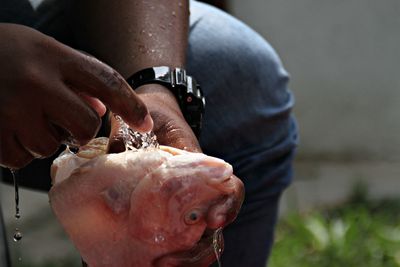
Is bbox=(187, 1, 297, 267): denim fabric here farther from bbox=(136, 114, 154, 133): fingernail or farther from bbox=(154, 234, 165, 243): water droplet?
bbox=(154, 234, 165, 243): water droplet

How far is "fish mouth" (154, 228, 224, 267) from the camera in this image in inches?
58.3

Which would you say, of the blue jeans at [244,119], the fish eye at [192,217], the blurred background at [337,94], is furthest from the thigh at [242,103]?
the blurred background at [337,94]

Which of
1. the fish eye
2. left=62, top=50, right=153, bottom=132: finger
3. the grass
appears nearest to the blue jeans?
left=62, top=50, right=153, bottom=132: finger

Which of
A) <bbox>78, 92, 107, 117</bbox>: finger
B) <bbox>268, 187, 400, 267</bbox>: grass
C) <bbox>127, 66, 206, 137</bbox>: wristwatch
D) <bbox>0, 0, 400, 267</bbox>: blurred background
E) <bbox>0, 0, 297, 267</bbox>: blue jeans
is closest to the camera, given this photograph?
<bbox>78, 92, 107, 117</bbox>: finger

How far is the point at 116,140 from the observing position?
1.61m

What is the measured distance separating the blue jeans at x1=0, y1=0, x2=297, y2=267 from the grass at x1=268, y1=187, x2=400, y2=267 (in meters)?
1.30

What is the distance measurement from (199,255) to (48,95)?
1.18ft

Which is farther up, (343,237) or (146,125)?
(146,125)

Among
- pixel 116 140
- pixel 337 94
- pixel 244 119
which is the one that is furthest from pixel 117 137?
pixel 337 94

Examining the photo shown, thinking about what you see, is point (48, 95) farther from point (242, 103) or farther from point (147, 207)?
point (242, 103)

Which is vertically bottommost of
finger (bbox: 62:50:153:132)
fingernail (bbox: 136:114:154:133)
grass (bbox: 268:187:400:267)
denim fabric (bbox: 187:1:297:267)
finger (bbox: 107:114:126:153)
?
grass (bbox: 268:187:400:267)

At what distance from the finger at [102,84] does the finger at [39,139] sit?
0.28 feet

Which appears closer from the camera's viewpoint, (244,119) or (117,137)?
(117,137)

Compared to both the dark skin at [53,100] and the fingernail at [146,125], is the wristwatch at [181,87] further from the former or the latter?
the fingernail at [146,125]
